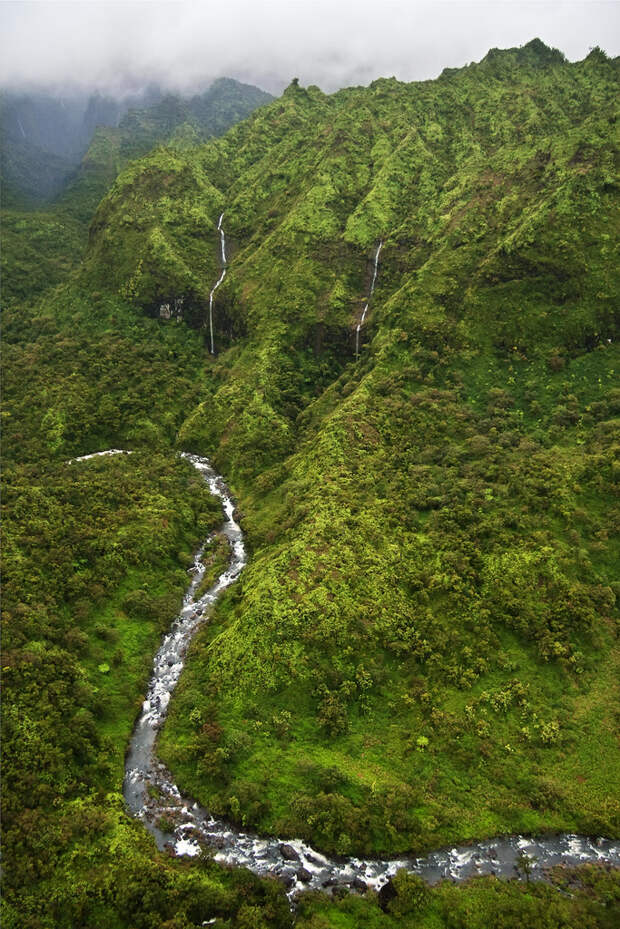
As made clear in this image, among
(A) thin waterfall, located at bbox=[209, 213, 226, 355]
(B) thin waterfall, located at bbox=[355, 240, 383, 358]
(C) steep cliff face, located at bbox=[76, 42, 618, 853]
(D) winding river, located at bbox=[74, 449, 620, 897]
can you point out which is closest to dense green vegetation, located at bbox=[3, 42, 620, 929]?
(C) steep cliff face, located at bbox=[76, 42, 618, 853]

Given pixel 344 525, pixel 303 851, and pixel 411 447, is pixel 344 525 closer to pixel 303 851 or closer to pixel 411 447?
pixel 411 447

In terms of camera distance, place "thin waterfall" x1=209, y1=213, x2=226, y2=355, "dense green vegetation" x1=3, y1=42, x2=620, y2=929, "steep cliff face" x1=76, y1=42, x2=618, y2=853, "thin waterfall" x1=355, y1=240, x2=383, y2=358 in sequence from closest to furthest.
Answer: "dense green vegetation" x1=3, y1=42, x2=620, y2=929
"steep cliff face" x1=76, y1=42, x2=618, y2=853
"thin waterfall" x1=355, y1=240, x2=383, y2=358
"thin waterfall" x1=209, y1=213, x2=226, y2=355

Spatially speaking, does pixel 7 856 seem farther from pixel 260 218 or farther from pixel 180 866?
pixel 260 218

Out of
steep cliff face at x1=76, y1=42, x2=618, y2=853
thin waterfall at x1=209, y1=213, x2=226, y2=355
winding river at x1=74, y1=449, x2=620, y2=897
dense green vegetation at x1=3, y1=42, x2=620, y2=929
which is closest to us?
winding river at x1=74, y1=449, x2=620, y2=897

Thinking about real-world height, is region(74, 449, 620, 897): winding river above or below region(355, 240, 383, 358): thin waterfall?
below

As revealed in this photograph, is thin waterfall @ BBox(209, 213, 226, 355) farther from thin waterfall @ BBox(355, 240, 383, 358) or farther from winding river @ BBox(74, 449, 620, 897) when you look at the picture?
winding river @ BBox(74, 449, 620, 897)

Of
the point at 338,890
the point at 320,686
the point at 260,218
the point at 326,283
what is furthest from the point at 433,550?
the point at 260,218

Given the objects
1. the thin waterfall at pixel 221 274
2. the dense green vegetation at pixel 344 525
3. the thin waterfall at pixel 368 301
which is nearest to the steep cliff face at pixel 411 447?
the dense green vegetation at pixel 344 525

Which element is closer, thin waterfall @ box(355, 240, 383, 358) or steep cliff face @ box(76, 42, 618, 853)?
steep cliff face @ box(76, 42, 618, 853)

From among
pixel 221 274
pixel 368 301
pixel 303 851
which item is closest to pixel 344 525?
pixel 303 851
